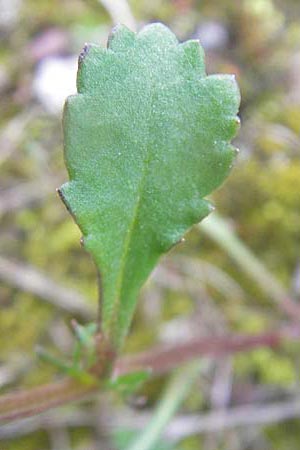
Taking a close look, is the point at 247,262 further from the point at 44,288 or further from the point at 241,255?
the point at 44,288

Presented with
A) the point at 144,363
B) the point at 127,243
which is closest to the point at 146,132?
the point at 127,243

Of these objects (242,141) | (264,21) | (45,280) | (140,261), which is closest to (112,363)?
(140,261)

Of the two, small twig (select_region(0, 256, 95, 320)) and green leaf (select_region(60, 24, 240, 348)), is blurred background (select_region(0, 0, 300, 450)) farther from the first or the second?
green leaf (select_region(60, 24, 240, 348))

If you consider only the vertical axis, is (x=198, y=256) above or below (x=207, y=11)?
below

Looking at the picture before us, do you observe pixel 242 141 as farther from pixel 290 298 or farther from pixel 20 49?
pixel 20 49

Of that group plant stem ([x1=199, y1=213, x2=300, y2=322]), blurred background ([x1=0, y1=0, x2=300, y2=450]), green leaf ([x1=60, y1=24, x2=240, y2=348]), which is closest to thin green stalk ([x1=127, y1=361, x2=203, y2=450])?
blurred background ([x1=0, y1=0, x2=300, y2=450])

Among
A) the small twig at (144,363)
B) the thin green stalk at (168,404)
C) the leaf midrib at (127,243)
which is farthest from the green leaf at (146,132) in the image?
the thin green stalk at (168,404)
